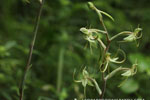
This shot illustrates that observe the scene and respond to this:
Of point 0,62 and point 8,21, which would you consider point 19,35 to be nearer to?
point 8,21

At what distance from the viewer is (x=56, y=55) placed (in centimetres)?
274

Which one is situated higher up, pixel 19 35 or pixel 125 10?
pixel 125 10

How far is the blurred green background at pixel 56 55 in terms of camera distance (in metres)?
2.23

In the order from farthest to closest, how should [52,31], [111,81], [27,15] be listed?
[27,15] → [52,31] → [111,81]

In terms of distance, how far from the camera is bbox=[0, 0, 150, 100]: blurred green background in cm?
223

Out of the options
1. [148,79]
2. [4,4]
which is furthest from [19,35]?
[148,79]

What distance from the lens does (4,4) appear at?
123 inches

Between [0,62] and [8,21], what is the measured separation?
0.83m

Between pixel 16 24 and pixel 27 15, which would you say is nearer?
pixel 16 24

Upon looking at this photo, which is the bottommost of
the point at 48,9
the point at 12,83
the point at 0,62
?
the point at 12,83

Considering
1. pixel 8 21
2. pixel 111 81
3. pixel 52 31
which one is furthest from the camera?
pixel 8 21

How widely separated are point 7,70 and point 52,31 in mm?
553

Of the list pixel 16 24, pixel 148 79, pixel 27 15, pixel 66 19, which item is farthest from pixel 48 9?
pixel 148 79

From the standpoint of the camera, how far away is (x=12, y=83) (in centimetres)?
225
